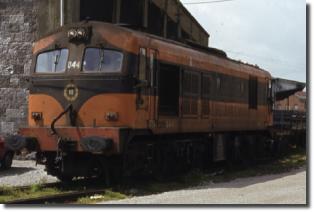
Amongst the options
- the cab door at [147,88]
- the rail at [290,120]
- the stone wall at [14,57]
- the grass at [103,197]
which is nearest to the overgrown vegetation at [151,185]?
the grass at [103,197]

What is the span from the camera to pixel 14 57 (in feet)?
64.0

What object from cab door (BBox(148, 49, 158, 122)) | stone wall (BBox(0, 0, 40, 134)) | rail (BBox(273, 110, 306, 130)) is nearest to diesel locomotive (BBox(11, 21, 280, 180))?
cab door (BBox(148, 49, 158, 122))

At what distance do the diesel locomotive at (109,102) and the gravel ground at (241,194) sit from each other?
125cm

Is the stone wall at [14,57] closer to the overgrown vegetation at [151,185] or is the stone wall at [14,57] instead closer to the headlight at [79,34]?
the overgrown vegetation at [151,185]

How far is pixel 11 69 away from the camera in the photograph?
19.6m

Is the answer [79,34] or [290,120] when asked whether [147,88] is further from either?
[290,120]

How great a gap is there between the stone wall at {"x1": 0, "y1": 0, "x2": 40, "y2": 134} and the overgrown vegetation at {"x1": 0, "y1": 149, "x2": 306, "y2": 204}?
6484 millimetres

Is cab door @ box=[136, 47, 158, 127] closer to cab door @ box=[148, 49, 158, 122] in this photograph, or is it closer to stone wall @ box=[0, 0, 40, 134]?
cab door @ box=[148, 49, 158, 122]

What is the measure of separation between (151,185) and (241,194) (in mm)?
2445

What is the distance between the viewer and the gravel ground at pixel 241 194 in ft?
34.0

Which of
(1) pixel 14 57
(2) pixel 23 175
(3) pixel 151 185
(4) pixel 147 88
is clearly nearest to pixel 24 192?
(3) pixel 151 185

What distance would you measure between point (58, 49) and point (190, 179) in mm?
4213

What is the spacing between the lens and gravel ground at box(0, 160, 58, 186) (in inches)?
566

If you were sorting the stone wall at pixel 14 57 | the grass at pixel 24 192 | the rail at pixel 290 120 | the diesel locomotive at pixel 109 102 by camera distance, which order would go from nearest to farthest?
the grass at pixel 24 192 → the diesel locomotive at pixel 109 102 → the stone wall at pixel 14 57 → the rail at pixel 290 120
